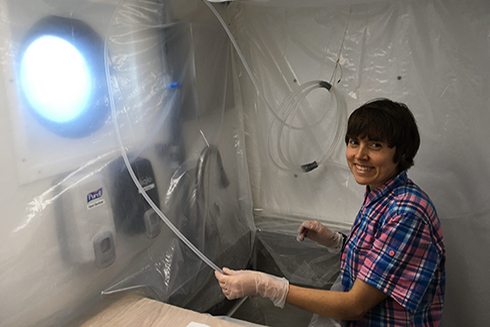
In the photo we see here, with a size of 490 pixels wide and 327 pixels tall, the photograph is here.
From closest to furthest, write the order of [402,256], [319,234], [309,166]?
1. [402,256]
2. [319,234]
3. [309,166]

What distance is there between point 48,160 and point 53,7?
0.40 meters

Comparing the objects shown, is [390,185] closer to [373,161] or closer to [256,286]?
[373,161]

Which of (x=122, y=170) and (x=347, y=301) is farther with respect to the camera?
(x=122, y=170)

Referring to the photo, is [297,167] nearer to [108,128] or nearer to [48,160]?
[108,128]

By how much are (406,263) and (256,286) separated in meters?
0.41

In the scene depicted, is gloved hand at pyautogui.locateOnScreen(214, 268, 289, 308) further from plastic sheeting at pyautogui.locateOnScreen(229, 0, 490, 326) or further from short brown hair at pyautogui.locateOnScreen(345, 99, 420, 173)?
plastic sheeting at pyautogui.locateOnScreen(229, 0, 490, 326)

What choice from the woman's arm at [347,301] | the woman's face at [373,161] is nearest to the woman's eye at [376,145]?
the woman's face at [373,161]

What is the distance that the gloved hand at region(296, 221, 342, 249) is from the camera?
131 cm

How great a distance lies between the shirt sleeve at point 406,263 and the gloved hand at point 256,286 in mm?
243

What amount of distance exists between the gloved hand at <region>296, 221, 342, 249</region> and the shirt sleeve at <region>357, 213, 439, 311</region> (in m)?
0.43

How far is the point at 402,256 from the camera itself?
2.87 ft

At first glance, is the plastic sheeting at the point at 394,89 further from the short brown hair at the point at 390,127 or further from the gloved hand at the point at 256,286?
the gloved hand at the point at 256,286

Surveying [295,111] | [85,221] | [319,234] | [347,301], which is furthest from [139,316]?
[295,111]

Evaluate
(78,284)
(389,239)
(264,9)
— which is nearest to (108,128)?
(78,284)
